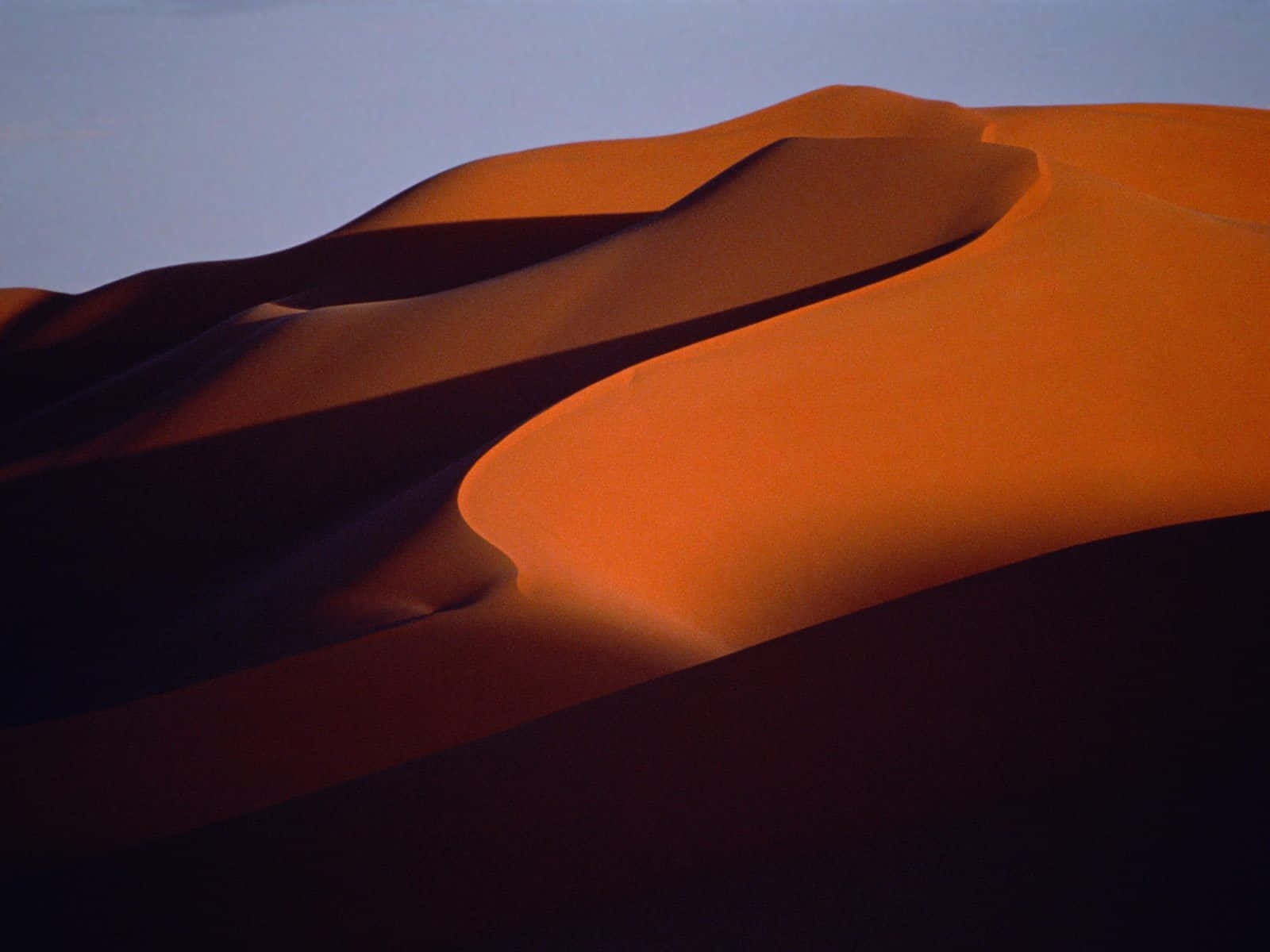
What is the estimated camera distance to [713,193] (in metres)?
15.2

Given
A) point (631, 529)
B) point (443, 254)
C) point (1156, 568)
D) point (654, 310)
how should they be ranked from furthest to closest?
point (443, 254), point (654, 310), point (631, 529), point (1156, 568)

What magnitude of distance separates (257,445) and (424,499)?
5601 millimetres

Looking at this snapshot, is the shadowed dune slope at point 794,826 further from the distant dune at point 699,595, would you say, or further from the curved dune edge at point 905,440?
the curved dune edge at point 905,440

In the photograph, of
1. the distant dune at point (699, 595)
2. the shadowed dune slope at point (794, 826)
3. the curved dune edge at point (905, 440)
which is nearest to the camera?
the shadowed dune slope at point (794, 826)

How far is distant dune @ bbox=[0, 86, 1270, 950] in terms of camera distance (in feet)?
12.4

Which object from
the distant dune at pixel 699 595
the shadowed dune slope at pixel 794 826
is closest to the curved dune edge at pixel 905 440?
the distant dune at pixel 699 595

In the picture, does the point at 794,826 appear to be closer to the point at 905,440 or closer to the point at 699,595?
the point at 699,595

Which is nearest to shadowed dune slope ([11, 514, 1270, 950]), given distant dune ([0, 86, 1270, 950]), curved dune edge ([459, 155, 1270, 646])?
distant dune ([0, 86, 1270, 950])

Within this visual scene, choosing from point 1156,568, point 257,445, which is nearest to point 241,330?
point 257,445

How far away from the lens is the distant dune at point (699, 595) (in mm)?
3781

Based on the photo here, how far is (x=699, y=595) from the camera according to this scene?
23.7 ft

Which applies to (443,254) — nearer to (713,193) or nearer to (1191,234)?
(713,193)

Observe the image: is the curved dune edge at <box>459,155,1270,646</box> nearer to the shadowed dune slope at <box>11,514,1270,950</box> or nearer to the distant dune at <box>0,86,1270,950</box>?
the distant dune at <box>0,86,1270,950</box>

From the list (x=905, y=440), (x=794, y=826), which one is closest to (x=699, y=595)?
(x=905, y=440)
